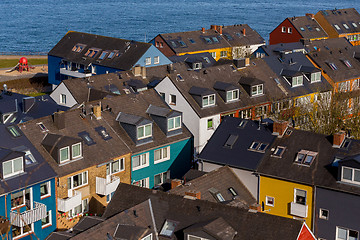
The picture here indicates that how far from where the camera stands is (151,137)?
51906 millimetres

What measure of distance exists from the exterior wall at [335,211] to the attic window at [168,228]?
11.9 metres

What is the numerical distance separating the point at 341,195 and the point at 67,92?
33.9 m

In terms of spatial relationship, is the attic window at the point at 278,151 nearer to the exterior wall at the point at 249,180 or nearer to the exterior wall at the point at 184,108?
the exterior wall at the point at 249,180

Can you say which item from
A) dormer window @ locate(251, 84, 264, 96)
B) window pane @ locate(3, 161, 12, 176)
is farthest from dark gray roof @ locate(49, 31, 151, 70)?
window pane @ locate(3, 161, 12, 176)

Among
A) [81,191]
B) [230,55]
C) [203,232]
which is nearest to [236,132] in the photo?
[81,191]

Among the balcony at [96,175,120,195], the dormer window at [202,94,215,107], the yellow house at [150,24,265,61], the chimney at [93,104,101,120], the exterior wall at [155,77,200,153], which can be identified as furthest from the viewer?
the yellow house at [150,24,265,61]

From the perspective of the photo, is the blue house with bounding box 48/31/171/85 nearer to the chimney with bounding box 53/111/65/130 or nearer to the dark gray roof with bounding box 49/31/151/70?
the dark gray roof with bounding box 49/31/151/70

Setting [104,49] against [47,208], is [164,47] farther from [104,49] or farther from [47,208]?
[47,208]

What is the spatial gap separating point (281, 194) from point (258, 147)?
4.23m

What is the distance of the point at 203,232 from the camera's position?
1350 inches

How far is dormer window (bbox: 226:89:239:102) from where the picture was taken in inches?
2480

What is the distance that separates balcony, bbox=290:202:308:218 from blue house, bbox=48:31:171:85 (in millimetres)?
40682

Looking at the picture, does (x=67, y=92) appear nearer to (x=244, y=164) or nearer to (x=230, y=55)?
(x=244, y=164)

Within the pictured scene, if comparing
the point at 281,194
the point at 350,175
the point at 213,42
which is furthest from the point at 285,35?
the point at 350,175
